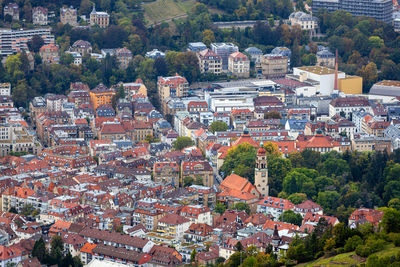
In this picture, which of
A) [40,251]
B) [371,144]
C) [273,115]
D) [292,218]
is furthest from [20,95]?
[292,218]

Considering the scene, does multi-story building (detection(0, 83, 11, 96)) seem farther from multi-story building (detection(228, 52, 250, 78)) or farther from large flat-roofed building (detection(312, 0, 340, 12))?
large flat-roofed building (detection(312, 0, 340, 12))

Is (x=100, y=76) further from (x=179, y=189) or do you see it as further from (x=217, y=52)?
(x=179, y=189)

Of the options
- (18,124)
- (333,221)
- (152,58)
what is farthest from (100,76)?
(333,221)

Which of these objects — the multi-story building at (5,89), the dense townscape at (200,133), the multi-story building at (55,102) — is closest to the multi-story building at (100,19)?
the dense townscape at (200,133)

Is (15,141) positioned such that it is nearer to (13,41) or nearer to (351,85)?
(13,41)

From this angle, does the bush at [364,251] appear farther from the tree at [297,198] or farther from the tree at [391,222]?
the tree at [297,198]

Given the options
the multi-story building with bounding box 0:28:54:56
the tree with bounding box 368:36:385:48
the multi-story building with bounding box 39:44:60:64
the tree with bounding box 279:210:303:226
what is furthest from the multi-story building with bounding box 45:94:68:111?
the tree with bounding box 368:36:385:48
